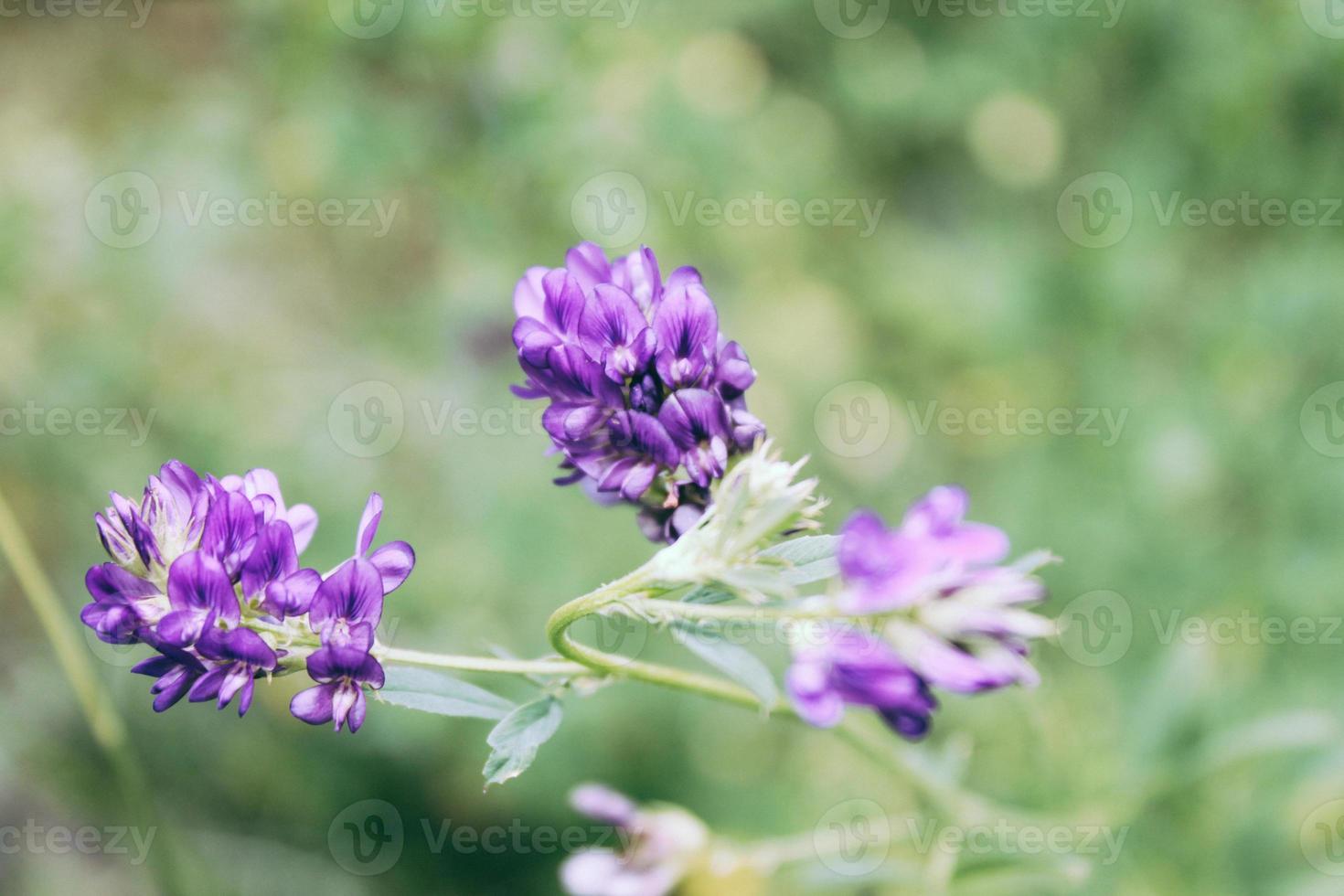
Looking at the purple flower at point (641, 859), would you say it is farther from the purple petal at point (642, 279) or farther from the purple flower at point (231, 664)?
the purple petal at point (642, 279)

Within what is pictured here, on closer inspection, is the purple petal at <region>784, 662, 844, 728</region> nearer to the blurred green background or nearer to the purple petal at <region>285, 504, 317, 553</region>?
the purple petal at <region>285, 504, 317, 553</region>

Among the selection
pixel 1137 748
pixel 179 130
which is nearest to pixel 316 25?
pixel 179 130

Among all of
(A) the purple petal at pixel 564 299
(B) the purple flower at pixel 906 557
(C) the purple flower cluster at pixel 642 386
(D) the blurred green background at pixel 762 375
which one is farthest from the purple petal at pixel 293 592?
(D) the blurred green background at pixel 762 375

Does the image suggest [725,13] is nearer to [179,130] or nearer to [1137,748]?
[179,130]

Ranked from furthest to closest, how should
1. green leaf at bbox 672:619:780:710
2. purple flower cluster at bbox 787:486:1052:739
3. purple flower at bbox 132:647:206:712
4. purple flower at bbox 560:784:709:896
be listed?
1. purple flower at bbox 560:784:709:896
2. purple flower at bbox 132:647:206:712
3. green leaf at bbox 672:619:780:710
4. purple flower cluster at bbox 787:486:1052:739

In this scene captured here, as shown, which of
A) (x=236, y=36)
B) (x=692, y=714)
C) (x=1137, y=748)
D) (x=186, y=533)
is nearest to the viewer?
(x=186, y=533)

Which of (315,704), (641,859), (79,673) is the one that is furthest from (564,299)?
(79,673)

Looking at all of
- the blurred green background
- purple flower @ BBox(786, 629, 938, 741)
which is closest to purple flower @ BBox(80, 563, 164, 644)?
purple flower @ BBox(786, 629, 938, 741)
